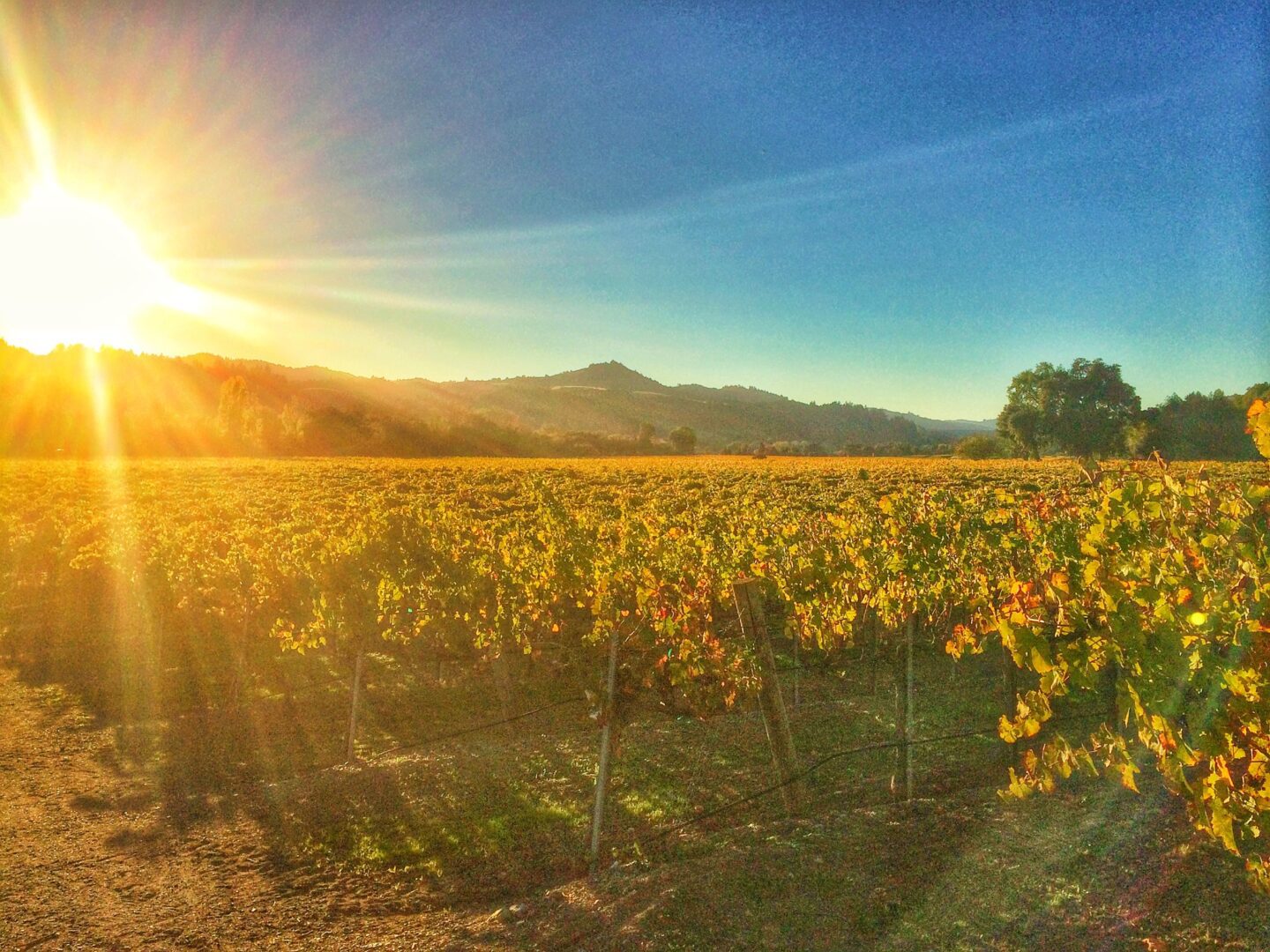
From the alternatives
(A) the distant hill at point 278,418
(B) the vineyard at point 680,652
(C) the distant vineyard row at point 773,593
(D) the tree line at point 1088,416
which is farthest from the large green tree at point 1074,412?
(B) the vineyard at point 680,652

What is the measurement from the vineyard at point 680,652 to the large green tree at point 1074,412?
60722mm

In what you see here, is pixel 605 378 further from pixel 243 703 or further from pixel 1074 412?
pixel 243 703

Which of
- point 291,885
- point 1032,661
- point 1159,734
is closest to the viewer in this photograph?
point 1159,734

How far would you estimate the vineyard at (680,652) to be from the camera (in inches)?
125

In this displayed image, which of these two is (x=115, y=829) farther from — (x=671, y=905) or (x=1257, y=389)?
(x=1257, y=389)

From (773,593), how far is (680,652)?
308cm

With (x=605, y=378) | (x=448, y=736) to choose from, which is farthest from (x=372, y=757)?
(x=605, y=378)

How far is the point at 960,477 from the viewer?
35.7 meters

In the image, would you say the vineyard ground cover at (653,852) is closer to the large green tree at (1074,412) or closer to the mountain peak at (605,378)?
the large green tree at (1074,412)

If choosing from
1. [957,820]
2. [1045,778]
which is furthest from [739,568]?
[1045,778]

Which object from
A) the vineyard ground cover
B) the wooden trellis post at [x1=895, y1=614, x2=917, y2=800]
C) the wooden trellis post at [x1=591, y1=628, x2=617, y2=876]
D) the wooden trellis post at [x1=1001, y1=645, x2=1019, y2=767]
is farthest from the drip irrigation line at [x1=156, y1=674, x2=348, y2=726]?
the wooden trellis post at [x1=1001, y1=645, x2=1019, y2=767]

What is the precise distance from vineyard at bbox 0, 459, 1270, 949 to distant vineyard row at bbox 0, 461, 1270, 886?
3cm

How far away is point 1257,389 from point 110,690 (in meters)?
56.5

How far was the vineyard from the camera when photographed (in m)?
3.17
